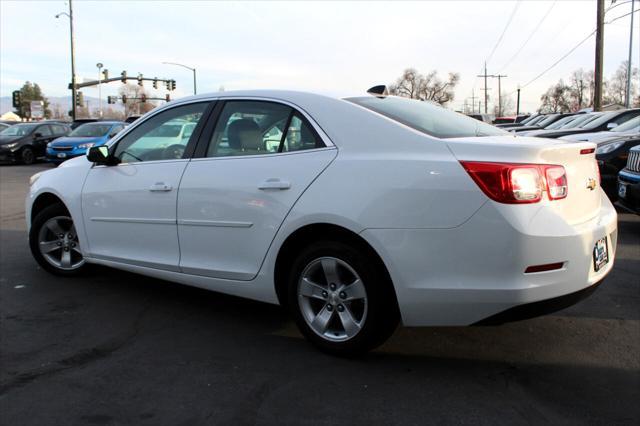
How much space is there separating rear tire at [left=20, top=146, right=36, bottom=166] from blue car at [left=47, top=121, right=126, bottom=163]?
332cm

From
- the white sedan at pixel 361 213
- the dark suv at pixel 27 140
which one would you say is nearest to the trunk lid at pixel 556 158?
the white sedan at pixel 361 213

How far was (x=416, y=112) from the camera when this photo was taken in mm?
Result: 3615

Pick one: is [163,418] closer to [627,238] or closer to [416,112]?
[416,112]

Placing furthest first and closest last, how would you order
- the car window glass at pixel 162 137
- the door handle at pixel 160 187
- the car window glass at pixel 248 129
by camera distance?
the car window glass at pixel 162 137 < the door handle at pixel 160 187 < the car window glass at pixel 248 129

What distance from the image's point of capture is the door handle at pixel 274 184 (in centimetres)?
330

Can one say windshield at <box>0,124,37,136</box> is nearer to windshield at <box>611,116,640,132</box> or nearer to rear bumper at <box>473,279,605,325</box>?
windshield at <box>611,116,640,132</box>

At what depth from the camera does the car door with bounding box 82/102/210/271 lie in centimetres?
399

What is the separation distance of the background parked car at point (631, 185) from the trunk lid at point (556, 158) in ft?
10.6

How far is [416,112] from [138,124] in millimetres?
2289

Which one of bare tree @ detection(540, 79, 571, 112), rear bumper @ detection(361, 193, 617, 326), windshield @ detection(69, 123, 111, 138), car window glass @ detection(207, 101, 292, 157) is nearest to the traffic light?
windshield @ detection(69, 123, 111, 138)

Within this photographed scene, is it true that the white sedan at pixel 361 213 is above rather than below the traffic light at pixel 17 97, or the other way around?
below

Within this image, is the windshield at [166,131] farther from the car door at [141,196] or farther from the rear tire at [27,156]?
the rear tire at [27,156]

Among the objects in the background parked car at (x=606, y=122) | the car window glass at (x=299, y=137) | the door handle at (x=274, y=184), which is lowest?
the door handle at (x=274, y=184)

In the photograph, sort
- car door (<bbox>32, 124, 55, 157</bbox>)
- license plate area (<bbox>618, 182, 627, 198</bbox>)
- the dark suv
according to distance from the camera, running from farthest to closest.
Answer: car door (<bbox>32, 124, 55, 157</bbox>) → the dark suv → license plate area (<bbox>618, 182, 627, 198</bbox>)
